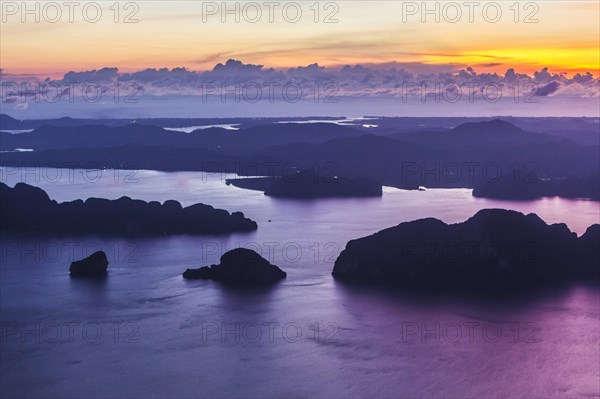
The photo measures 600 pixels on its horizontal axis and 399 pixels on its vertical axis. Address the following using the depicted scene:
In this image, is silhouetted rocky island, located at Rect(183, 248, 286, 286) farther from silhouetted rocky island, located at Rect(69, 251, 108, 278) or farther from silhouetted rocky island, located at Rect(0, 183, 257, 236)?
silhouetted rocky island, located at Rect(0, 183, 257, 236)

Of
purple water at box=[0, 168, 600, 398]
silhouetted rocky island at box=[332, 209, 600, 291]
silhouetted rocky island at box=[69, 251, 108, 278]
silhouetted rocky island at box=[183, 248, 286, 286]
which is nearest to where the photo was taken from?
purple water at box=[0, 168, 600, 398]

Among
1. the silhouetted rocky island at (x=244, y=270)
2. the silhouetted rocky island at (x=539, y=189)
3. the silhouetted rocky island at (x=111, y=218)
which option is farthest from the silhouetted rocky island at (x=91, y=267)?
the silhouetted rocky island at (x=539, y=189)

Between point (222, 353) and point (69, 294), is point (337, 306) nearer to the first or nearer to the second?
point (222, 353)

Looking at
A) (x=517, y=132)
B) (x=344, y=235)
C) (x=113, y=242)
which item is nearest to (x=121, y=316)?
(x=113, y=242)

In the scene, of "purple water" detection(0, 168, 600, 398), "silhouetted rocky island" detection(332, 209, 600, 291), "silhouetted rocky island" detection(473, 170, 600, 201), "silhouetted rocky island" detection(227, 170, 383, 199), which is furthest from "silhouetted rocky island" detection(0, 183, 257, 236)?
"silhouetted rocky island" detection(473, 170, 600, 201)

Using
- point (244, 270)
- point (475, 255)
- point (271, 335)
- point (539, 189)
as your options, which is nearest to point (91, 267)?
point (244, 270)

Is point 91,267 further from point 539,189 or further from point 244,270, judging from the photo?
point 539,189
